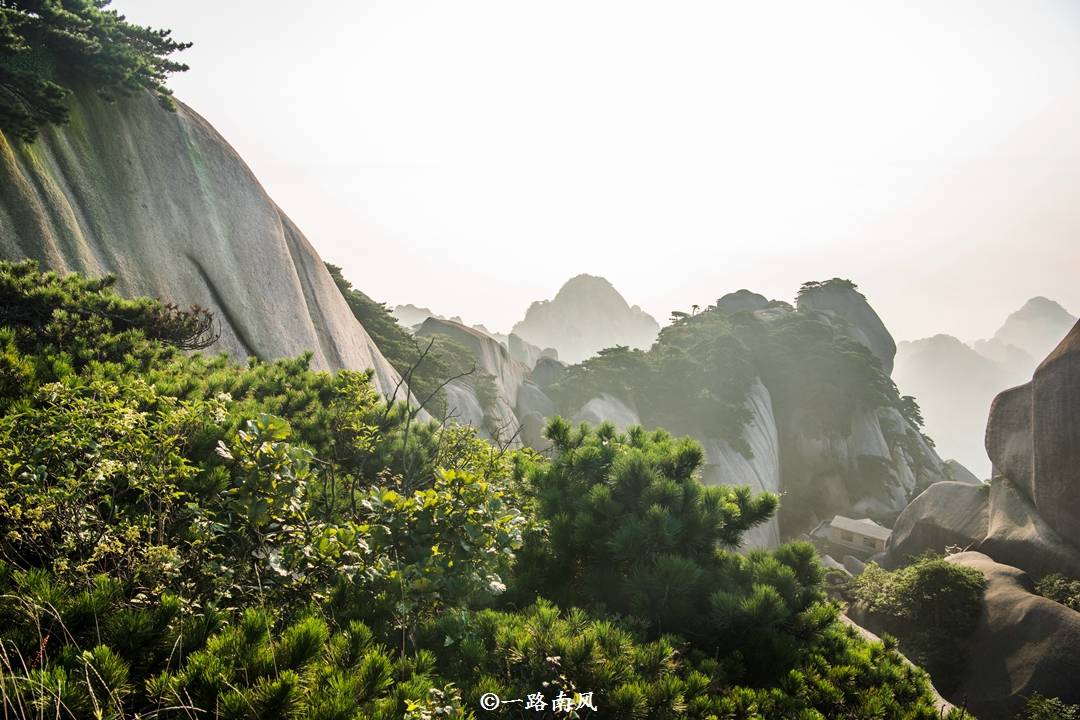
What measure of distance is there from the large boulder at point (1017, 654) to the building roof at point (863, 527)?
1070cm

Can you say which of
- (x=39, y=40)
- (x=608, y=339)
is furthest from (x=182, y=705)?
(x=608, y=339)

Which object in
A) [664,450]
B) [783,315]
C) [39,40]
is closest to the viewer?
[664,450]

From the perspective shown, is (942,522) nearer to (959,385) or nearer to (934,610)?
(934,610)

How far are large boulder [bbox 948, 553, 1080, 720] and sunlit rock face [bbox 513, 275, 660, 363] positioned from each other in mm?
121035

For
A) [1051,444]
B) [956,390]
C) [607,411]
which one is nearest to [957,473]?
[1051,444]

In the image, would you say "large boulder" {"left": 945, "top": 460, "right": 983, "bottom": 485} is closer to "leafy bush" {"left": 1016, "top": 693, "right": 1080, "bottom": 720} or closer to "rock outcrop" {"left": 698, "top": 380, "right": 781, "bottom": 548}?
"rock outcrop" {"left": 698, "top": 380, "right": 781, "bottom": 548}

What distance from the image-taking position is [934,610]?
47.3 ft

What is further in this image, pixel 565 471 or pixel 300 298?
pixel 300 298

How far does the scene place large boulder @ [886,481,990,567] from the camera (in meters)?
18.2

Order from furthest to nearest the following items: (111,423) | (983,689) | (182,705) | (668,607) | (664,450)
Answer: (983,689)
(664,450)
(668,607)
(111,423)
(182,705)

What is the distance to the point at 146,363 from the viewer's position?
5.60 meters

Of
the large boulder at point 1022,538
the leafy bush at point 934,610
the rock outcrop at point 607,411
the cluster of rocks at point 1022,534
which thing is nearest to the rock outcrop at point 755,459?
the rock outcrop at point 607,411

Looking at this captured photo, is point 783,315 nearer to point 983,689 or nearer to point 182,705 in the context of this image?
point 983,689

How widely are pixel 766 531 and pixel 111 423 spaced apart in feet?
84.7
